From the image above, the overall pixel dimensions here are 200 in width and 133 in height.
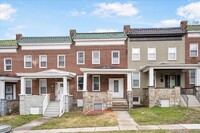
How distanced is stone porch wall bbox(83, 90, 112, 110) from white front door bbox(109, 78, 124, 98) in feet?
12.1

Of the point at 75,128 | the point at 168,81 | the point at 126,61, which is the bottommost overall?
the point at 75,128

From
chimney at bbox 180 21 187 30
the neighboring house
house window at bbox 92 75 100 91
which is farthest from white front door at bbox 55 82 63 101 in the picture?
chimney at bbox 180 21 187 30

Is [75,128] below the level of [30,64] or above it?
below

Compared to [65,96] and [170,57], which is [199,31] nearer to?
[170,57]

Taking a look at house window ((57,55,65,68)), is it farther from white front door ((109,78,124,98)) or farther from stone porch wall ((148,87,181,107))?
stone porch wall ((148,87,181,107))

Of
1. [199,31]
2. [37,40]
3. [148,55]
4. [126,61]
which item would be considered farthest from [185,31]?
[37,40]

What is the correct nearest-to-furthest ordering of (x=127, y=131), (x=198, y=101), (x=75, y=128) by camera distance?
(x=127, y=131)
(x=75, y=128)
(x=198, y=101)

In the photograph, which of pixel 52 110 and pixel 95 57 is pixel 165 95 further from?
pixel 52 110

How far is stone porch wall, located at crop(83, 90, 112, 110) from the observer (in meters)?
26.1

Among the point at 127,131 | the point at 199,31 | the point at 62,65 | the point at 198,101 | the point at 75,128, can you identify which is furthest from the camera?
the point at 62,65

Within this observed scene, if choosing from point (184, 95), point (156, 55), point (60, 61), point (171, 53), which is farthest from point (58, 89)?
point (184, 95)

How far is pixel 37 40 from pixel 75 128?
57.7ft

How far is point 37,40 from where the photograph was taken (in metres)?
Result: 31.2

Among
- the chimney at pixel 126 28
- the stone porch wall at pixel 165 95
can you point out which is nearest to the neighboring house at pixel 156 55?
the chimney at pixel 126 28
